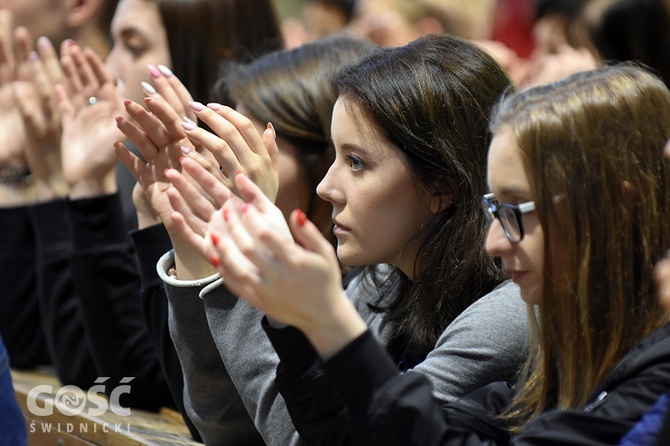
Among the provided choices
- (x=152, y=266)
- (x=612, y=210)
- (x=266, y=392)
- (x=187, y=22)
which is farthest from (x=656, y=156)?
(x=187, y=22)

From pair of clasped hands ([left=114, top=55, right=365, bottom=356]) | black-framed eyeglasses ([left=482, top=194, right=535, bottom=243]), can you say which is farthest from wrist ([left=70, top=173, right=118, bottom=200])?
black-framed eyeglasses ([left=482, top=194, right=535, bottom=243])

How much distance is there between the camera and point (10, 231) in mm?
2615

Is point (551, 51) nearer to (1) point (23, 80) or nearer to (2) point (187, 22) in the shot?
(2) point (187, 22)

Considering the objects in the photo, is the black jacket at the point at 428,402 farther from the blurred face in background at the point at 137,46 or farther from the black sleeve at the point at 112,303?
the blurred face in background at the point at 137,46

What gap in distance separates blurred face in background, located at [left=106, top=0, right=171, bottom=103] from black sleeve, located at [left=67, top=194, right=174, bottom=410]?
0.52 m

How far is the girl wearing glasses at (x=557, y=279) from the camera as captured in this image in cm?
111

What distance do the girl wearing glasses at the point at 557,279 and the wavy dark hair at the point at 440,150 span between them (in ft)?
0.73

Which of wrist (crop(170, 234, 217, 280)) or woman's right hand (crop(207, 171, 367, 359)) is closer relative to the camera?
woman's right hand (crop(207, 171, 367, 359))

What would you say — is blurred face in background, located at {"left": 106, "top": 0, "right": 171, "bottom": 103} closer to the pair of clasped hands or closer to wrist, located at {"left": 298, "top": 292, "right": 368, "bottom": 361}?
the pair of clasped hands

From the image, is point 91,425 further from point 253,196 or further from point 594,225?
point 594,225

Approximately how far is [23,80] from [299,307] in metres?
1.87
